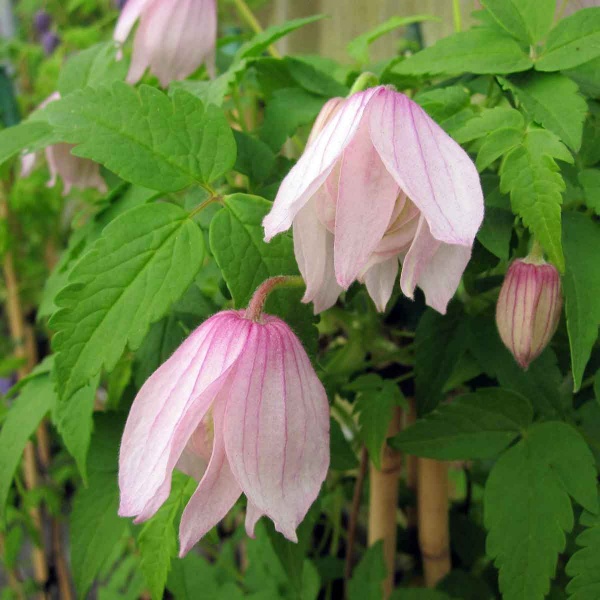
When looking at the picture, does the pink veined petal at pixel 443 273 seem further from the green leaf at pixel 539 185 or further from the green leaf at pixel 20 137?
the green leaf at pixel 20 137

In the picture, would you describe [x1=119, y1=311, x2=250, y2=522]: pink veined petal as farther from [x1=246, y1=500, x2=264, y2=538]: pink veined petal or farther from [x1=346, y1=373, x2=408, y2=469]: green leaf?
[x1=346, y1=373, x2=408, y2=469]: green leaf

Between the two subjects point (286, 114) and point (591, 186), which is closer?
point (591, 186)

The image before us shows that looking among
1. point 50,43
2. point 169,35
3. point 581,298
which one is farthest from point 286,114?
point 50,43

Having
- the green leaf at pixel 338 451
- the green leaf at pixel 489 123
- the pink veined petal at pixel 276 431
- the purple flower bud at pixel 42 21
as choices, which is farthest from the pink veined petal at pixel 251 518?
the purple flower bud at pixel 42 21

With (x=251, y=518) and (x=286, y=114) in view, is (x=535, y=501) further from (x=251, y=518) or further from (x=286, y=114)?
(x=286, y=114)

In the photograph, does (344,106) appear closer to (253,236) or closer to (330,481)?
(253,236)

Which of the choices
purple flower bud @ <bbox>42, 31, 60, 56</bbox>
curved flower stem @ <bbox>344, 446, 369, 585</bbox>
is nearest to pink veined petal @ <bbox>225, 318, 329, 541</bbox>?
curved flower stem @ <bbox>344, 446, 369, 585</bbox>
